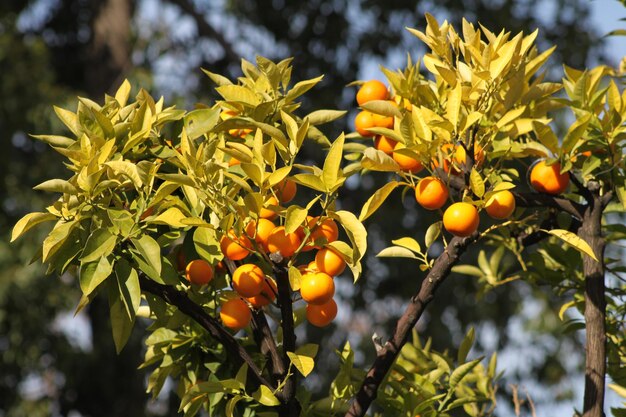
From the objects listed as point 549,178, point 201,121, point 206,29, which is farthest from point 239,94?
point 206,29

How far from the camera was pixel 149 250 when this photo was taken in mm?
1193

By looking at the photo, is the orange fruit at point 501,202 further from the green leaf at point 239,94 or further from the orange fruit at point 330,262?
the green leaf at point 239,94

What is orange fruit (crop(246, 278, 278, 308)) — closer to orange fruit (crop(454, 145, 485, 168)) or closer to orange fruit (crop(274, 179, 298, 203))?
orange fruit (crop(274, 179, 298, 203))

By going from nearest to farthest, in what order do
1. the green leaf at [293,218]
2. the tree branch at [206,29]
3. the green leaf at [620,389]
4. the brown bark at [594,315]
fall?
the green leaf at [293,218], the brown bark at [594,315], the green leaf at [620,389], the tree branch at [206,29]

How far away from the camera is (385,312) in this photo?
22.9 ft

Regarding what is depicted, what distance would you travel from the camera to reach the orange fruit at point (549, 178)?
146cm

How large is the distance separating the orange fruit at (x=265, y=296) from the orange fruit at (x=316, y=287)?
0.10 m

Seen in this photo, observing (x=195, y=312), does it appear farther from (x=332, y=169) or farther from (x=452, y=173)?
(x=452, y=173)

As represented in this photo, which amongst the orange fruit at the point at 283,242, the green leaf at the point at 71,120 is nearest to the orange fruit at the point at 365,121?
the orange fruit at the point at 283,242

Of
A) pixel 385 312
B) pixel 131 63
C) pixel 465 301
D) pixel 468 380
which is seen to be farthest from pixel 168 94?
pixel 468 380

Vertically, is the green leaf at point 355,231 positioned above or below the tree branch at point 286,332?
above

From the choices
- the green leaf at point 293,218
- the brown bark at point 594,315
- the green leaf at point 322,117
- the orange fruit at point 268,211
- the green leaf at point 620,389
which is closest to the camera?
the green leaf at point 293,218

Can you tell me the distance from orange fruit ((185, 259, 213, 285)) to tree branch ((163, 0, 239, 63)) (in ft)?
20.0

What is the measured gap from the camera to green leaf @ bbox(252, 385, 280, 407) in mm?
1250
